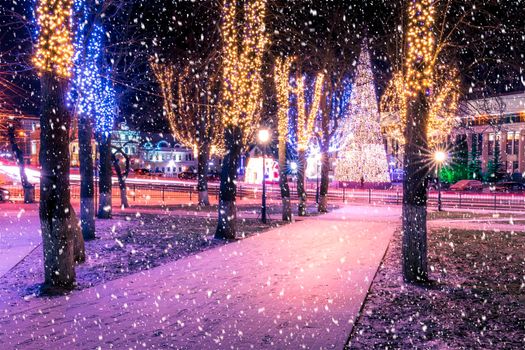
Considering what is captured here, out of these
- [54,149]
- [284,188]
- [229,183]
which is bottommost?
[284,188]

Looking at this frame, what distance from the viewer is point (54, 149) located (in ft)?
29.5

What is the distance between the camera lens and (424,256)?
9.55m

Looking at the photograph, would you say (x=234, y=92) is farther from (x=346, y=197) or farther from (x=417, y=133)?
(x=346, y=197)

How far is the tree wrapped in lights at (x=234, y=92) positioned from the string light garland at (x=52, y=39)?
6.87m

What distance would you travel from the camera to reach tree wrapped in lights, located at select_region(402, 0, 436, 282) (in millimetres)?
9531

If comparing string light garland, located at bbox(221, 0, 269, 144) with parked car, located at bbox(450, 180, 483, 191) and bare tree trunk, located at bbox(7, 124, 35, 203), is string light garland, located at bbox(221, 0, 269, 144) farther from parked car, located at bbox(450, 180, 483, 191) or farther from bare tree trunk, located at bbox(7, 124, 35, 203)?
parked car, located at bbox(450, 180, 483, 191)

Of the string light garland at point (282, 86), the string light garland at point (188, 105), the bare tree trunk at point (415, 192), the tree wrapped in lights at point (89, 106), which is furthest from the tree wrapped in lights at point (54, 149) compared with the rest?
the string light garland at point (188, 105)

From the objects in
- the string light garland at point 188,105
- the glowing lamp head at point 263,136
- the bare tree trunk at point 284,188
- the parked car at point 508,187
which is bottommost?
Answer: the parked car at point 508,187

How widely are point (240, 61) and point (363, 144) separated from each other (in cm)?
2238

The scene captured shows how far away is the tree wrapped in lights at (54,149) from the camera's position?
29.3 feet

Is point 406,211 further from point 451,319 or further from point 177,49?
point 177,49

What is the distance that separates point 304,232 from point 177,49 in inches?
681

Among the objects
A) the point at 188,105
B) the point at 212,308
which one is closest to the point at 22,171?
the point at 188,105

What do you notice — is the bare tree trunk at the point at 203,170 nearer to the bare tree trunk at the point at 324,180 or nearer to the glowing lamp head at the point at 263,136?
the bare tree trunk at the point at 324,180
